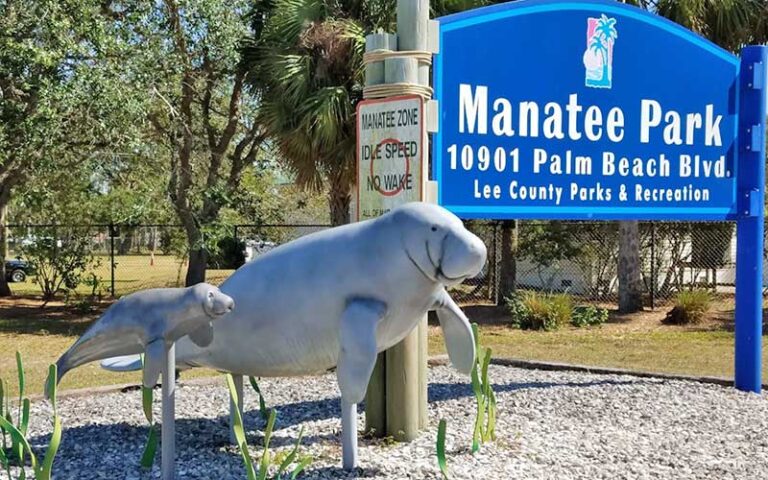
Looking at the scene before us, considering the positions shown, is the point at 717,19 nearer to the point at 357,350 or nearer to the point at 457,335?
the point at 457,335

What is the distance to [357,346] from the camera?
3.79m

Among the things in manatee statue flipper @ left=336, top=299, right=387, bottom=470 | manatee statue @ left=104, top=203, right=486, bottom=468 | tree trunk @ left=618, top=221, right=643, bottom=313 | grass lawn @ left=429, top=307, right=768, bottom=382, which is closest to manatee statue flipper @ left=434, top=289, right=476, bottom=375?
manatee statue @ left=104, top=203, right=486, bottom=468

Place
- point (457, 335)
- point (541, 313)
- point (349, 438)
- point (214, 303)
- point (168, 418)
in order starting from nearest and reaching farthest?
1. point (214, 303)
2. point (168, 418)
3. point (349, 438)
4. point (457, 335)
5. point (541, 313)

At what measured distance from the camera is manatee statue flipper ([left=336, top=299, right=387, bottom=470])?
12.4ft

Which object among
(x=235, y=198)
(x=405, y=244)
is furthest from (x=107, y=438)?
(x=235, y=198)

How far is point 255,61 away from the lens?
41.2 feet

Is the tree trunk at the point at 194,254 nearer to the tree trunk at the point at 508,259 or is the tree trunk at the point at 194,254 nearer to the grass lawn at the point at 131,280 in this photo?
the grass lawn at the point at 131,280

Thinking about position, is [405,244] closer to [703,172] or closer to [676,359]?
→ [703,172]

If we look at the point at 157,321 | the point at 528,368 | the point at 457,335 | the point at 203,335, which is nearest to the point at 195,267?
the point at 528,368

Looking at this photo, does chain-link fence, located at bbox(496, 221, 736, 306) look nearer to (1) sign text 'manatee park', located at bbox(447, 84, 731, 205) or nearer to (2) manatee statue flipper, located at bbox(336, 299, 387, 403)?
(1) sign text 'manatee park', located at bbox(447, 84, 731, 205)

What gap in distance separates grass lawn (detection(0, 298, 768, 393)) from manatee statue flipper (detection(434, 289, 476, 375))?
351cm

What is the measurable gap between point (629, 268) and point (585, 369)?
6631 millimetres

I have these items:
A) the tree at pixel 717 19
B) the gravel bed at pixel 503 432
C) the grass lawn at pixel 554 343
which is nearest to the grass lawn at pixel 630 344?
the grass lawn at pixel 554 343

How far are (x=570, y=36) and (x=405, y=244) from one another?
8.60ft
